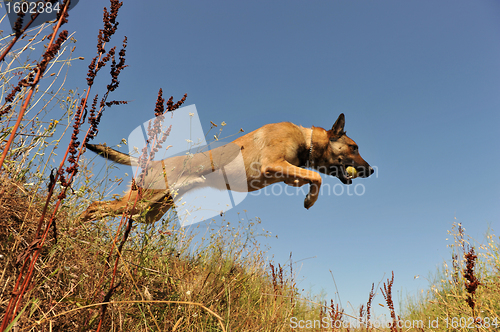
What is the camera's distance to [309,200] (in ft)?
16.4

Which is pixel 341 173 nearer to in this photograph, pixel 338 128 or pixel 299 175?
pixel 338 128

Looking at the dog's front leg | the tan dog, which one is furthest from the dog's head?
the dog's front leg

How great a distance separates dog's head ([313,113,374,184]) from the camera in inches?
241

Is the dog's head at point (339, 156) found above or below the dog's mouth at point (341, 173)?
above

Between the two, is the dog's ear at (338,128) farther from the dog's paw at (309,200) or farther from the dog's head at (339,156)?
the dog's paw at (309,200)

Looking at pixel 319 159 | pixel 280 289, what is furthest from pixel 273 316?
pixel 319 159

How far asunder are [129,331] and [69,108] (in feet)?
7.59

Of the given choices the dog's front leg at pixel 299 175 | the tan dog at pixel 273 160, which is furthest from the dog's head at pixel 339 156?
the dog's front leg at pixel 299 175

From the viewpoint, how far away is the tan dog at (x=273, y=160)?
4758 millimetres

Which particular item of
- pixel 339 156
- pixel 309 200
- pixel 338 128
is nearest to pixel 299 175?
pixel 309 200

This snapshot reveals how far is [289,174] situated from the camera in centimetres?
484

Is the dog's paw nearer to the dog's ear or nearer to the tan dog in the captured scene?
the tan dog

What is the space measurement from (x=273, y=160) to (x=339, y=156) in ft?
6.25

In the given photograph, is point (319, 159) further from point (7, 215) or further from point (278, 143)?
point (7, 215)
